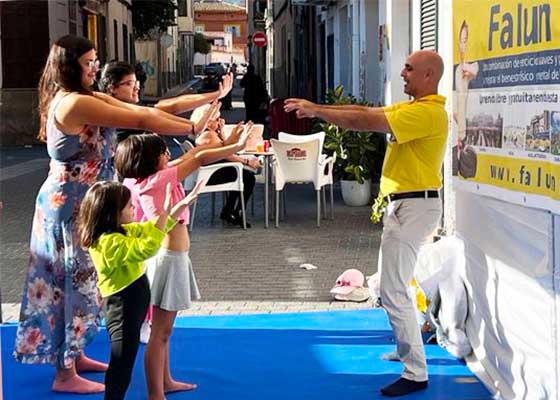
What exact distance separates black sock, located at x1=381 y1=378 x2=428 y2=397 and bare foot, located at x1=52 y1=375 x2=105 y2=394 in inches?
62.0

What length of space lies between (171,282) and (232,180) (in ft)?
19.7

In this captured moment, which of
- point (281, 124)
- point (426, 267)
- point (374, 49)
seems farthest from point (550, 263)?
point (281, 124)

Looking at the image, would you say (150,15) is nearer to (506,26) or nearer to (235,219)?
(235,219)

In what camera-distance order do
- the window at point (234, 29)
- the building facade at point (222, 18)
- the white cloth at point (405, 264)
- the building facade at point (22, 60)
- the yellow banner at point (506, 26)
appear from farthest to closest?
the building facade at point (222, 18) < the window at point (234, 29) < the building facade at point (22, 60) < the white cloth at point (405, 264) < the yellow banner at point (506, 26)

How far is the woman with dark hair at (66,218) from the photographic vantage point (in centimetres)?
521

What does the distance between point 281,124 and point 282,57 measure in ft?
76.3

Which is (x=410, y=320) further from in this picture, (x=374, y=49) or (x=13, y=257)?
(x=374, y=49)

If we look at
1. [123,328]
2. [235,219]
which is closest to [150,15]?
Answer: [235,219]

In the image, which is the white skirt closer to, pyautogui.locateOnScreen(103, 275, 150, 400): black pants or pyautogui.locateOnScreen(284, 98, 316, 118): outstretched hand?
pyautogui.locateOnScreen(103, 275, 150, 400): black pants

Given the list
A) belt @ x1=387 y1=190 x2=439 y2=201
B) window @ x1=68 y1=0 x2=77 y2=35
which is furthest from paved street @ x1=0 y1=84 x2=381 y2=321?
window @ x1=68 y1=0 x2=77 y2=35

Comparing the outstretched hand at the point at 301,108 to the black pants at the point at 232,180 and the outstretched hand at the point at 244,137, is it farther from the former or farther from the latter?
the black pants at the point at 232,180

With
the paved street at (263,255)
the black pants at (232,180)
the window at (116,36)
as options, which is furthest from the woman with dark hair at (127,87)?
the window at (116,36)

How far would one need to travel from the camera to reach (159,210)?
16.3ft

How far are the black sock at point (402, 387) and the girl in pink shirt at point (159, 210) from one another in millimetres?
1200
